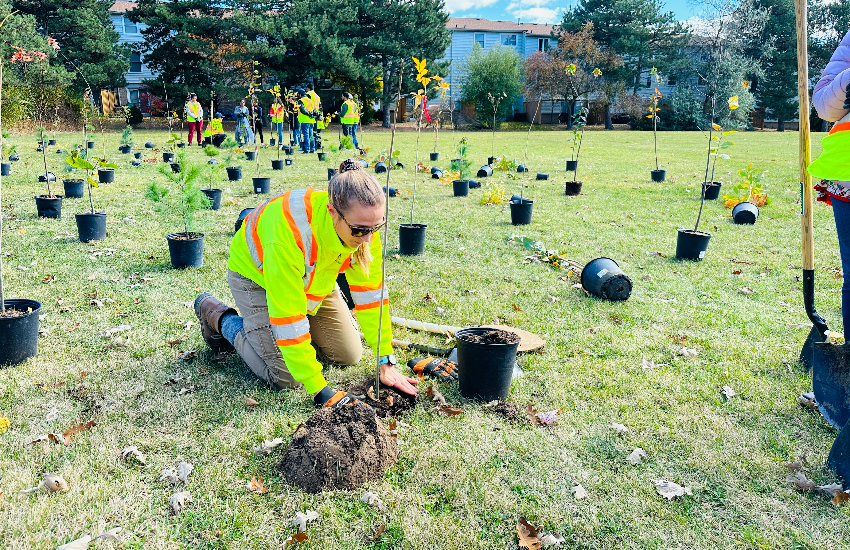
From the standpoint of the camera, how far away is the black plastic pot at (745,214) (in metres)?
8.61

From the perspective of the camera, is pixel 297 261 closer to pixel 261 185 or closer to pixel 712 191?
pixel 261 185

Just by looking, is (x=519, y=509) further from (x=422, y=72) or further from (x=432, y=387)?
(x=422, y=72)

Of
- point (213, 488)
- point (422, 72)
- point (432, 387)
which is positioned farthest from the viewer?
point (422, 72)

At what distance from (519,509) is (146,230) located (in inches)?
270

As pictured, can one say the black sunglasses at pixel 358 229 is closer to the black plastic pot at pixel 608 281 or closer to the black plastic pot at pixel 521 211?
the black plastic pot at pixel 608 281

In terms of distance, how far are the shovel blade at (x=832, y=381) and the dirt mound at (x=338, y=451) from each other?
2.37 metres

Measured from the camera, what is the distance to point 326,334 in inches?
154

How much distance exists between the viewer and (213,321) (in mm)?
4023

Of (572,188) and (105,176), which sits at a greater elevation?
(105,176)

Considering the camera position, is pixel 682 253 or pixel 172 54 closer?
pixel 682 253

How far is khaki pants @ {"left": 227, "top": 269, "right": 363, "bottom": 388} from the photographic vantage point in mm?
3631

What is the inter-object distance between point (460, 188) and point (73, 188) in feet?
22.5

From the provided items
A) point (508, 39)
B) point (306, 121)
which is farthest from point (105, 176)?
point (508, 39)

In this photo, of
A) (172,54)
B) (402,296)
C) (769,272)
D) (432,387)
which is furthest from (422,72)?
(172,54)
